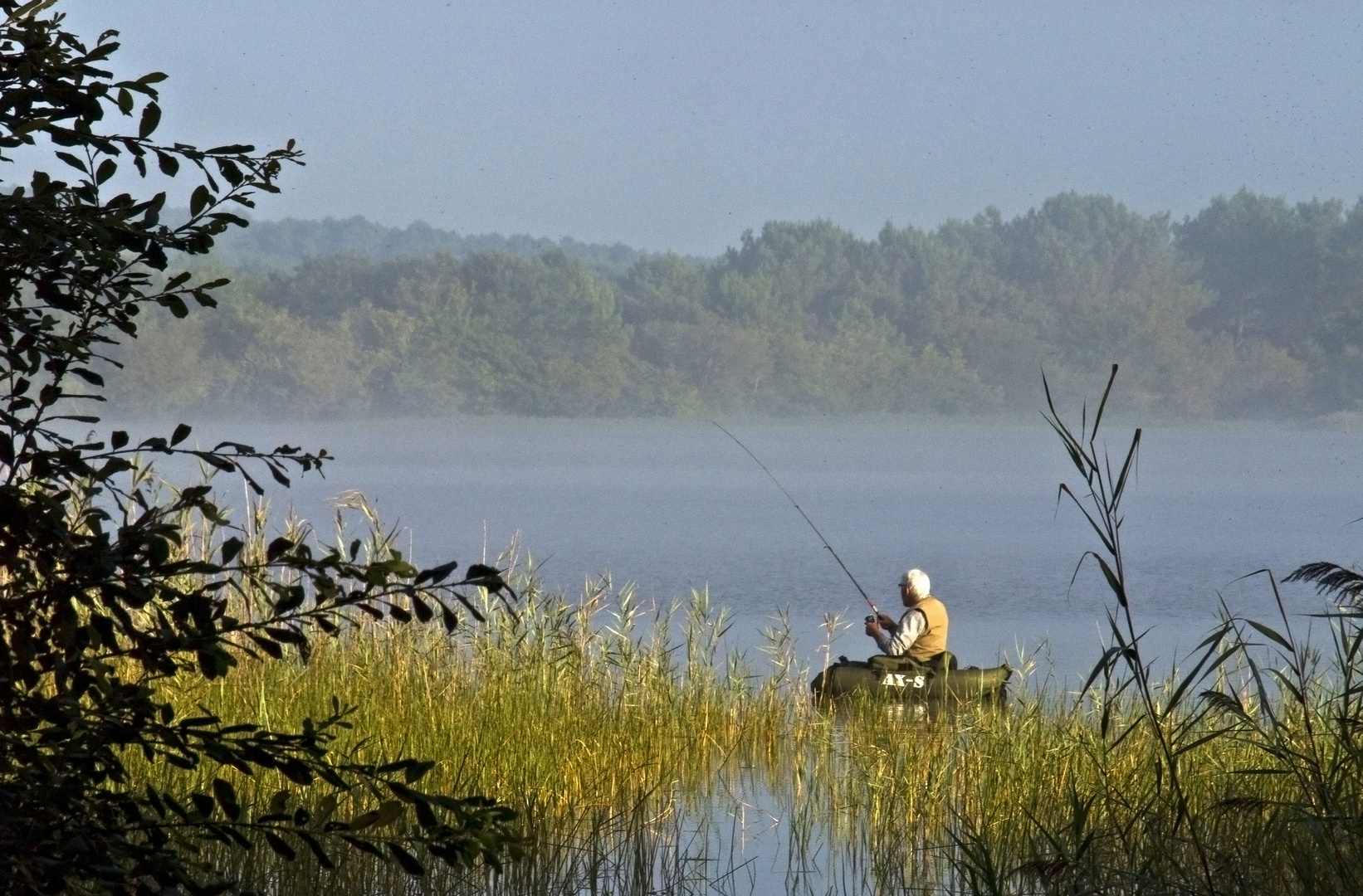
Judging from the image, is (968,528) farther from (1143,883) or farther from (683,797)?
(1143,883)

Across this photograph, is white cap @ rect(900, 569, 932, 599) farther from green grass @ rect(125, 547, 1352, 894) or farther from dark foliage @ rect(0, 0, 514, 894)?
dark foliage @ rect(0, 0, 514, 894)

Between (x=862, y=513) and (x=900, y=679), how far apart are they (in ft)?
140

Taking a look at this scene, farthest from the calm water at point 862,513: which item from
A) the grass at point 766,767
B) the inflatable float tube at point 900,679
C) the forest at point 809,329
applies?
the forest at point 809,329

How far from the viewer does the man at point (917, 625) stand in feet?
31.8

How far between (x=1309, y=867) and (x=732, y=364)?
6774 centimetres

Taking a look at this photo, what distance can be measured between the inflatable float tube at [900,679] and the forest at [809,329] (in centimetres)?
6047

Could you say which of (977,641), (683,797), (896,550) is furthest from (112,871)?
(896,550)

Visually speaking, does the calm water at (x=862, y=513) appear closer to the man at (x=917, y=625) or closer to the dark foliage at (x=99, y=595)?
the man at (x=917, y=625)

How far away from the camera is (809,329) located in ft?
234

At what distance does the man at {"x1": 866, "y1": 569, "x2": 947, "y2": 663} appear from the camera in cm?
970

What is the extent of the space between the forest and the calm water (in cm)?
349

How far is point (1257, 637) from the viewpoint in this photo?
17.9m

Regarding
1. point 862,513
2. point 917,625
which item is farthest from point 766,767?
point 862,513

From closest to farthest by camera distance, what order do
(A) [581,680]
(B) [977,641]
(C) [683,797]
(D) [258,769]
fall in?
1. (D) [258,769]
2. (C) [683,797]
3. (A) [581,680]
4. (B) [977,641]
